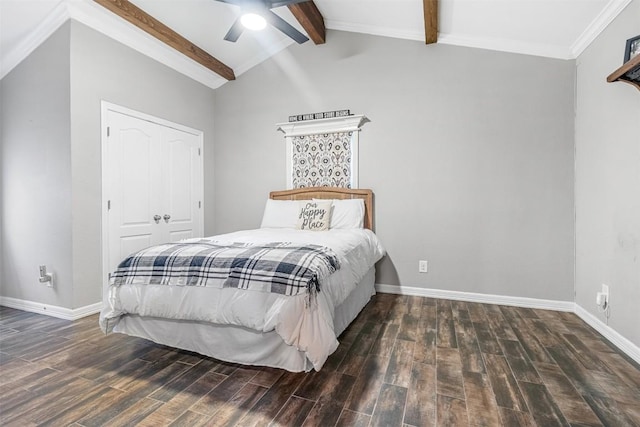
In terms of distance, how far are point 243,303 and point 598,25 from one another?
11.3ft

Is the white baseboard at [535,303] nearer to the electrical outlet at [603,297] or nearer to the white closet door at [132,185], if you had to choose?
the electrical outlet at [603,297]

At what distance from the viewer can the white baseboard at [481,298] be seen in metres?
3.05

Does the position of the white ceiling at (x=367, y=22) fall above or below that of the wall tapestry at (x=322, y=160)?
above

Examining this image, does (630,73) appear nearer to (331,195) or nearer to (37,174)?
(331,195)

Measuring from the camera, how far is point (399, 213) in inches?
142

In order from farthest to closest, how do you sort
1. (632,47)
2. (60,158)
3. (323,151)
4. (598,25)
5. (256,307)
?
(323,151)
(60,158)
(598,25)
(632,47)
(256,307)

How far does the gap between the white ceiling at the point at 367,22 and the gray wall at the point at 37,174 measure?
177mm

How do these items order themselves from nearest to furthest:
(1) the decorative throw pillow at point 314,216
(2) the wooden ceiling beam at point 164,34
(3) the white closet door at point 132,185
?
(2) the wooden ceiling beam at point 164,34
(3) the white closet door at point 132,185
(1) the decorative throw pillow at point 314,216

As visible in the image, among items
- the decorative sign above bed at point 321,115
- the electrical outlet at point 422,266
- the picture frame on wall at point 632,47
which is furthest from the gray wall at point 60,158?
the picture frame on wall at point 632,47

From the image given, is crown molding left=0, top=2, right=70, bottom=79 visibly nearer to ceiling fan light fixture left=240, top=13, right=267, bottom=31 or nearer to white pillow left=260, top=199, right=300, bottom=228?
ceiling fan light fixture left=240, top=13, right=267, bottom=31

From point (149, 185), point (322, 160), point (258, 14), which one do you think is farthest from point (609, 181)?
point (149, 185)

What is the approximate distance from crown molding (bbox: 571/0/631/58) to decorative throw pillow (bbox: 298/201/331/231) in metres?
2.72

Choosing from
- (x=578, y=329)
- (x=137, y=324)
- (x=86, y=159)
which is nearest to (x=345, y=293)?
(x=137, y=324)

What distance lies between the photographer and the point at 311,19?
3434 millimetres
